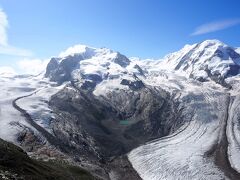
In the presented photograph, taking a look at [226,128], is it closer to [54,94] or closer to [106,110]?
[106,110]

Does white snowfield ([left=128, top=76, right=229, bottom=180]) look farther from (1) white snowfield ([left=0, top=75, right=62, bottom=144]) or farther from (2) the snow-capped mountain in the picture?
(1) white snowfield ([left=0, top=75, right=62, bottom=144])

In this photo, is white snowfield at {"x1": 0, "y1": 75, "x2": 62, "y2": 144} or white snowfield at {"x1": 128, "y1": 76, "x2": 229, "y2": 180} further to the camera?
white snowfield at {"x1": 0, "y1": 75, "x2": 62, "y2": 144}

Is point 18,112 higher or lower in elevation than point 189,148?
higher

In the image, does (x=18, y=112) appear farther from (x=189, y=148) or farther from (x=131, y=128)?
(x=189, y=148)

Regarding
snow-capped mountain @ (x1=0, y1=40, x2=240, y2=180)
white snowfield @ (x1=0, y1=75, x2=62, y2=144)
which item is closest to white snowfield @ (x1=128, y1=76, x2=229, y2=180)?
snow-capped mountain @ (x1=0, y1=40, x2=240, y2=180)

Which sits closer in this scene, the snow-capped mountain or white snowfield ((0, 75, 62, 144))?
the snow-capped mountain

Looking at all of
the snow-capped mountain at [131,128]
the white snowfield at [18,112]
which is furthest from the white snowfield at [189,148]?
the white snowfield at [18,112]

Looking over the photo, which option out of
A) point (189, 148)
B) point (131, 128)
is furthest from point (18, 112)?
point (189, 148)

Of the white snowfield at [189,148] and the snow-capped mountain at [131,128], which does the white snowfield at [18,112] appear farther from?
the white snowfield at [189,148]
